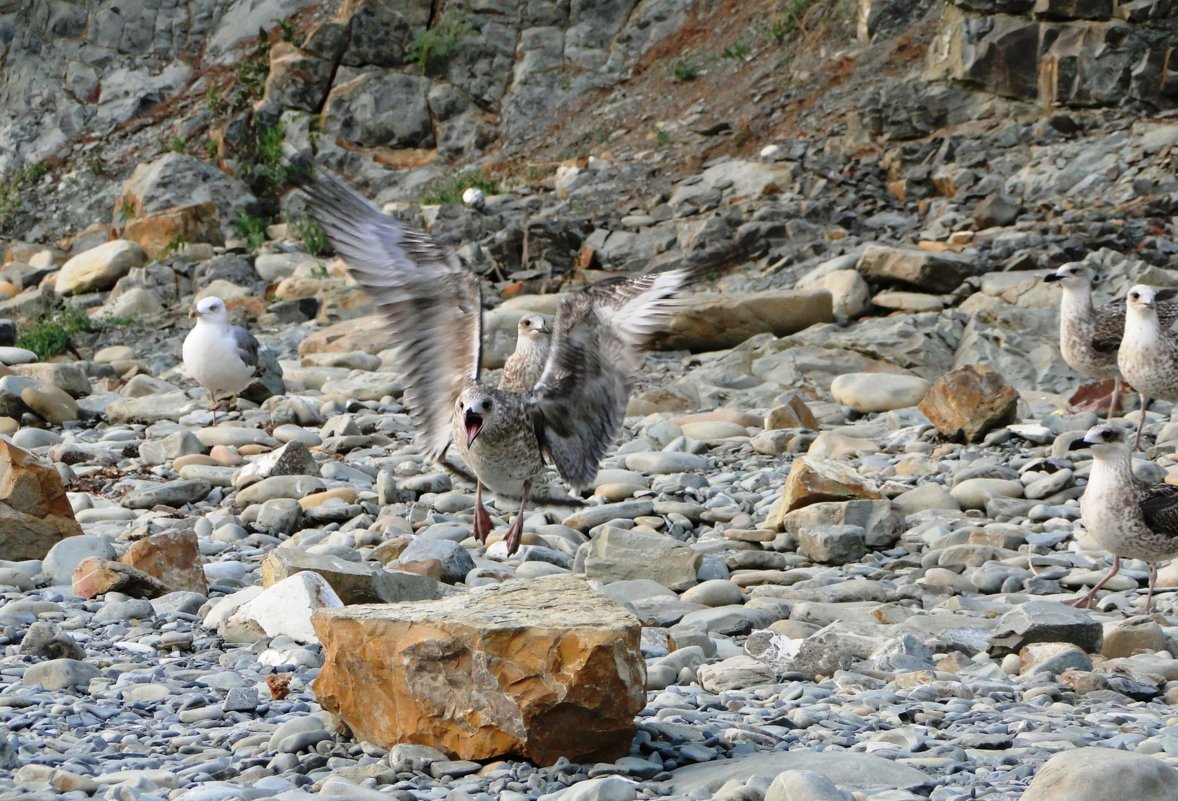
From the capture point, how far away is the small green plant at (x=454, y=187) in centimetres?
1927

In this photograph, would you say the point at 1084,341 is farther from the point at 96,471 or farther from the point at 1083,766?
the point at 1083,766

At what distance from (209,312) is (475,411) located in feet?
17.4

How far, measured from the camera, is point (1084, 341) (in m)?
9.44

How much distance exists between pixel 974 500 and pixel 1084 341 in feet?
8.65

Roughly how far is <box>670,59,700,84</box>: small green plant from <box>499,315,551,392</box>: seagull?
13.9 meters

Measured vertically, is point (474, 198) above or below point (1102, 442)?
above

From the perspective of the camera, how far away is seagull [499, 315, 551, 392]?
7.01 meters

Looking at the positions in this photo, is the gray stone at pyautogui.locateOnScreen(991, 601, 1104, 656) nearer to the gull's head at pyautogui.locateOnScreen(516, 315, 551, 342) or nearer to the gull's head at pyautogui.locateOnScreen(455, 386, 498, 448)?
the gull's head at pyautogui.locateOnScreen(455, 386, 498, 448)

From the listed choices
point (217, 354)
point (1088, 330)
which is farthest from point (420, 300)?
point (1088, 330)

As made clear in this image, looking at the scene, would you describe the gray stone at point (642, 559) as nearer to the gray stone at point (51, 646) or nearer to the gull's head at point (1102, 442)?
the gull's head at point (1102, 442)

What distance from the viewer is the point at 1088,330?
943 centimetres

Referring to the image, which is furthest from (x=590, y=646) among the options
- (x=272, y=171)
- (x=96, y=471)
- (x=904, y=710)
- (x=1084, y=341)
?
(x=272, y=171)

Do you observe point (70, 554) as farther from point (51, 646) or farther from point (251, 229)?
point (251, 229)

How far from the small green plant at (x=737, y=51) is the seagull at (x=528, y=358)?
46.0 ft
